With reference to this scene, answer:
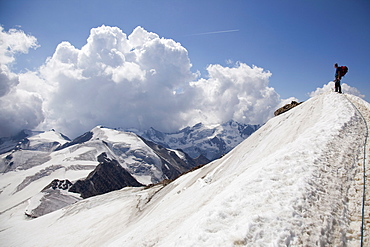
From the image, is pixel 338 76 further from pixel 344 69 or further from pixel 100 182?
pixel 100 182

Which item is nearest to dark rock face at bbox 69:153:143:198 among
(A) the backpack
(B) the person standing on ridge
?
(B) the person standing on ridge

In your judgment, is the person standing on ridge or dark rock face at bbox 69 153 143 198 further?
dark rock face at bbox 69 153 143 198

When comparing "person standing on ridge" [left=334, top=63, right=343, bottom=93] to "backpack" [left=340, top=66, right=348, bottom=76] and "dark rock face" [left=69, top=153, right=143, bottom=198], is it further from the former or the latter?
"dark rock face" [left=69, top=153, right=143, bottom=198]

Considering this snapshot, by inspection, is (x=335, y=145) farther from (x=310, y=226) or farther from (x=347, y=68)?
(x=347, y=68)

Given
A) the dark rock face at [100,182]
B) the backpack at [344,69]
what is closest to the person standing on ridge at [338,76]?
the backpack at [344,69]

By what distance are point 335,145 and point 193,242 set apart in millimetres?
11207

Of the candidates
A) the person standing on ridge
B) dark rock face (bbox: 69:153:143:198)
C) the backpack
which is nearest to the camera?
the backpack

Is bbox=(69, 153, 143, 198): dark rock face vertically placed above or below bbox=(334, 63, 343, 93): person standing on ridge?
above

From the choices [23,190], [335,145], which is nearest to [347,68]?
[335,145]

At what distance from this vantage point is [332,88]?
31203 millimetres

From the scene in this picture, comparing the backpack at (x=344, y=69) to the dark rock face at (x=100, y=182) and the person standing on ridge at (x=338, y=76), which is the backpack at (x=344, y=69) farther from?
the dark rock face at (x=100, y=182)

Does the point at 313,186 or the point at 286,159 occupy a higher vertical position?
the point at 286,159

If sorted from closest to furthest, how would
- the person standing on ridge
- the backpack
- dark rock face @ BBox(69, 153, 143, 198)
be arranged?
the backpack < the person standing on ridge < dark rock face @ BBox(69, 153, 143, 198)

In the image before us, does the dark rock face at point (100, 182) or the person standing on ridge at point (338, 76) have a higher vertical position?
the dark rock face at point (100, 182)
